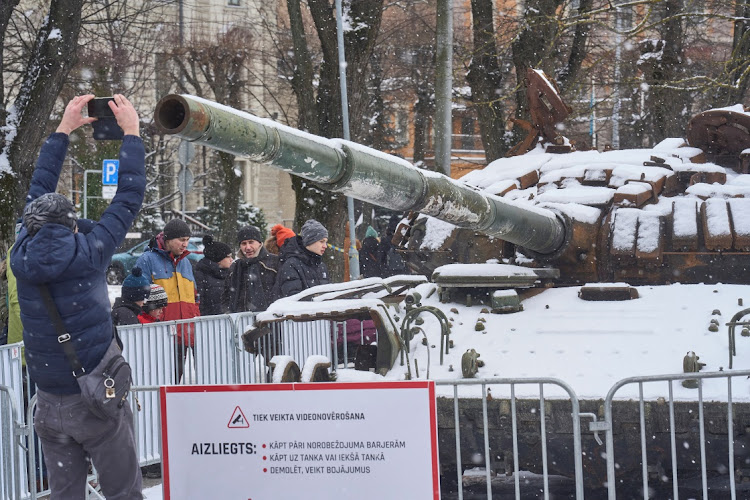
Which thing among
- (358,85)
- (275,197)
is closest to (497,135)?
(358,85)

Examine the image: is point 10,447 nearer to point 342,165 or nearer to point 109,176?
point 342,165

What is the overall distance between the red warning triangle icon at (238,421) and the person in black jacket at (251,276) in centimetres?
442

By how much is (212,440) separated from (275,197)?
38.9 m

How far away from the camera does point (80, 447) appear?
4617 mm

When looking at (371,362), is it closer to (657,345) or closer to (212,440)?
(657,345)

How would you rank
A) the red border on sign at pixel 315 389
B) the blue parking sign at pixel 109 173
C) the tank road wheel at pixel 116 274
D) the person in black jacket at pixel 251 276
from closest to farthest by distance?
the red border on sign at pixel 315 389 → the person in black jacket at pixel 251 276 → the blue parking sign at pixel 109 173 → the tank road wheel at pixel 116 274

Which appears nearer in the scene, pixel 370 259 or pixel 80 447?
pixel 80 447

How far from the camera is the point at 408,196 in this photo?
520cm

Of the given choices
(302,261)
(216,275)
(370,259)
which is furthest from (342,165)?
(370,259)

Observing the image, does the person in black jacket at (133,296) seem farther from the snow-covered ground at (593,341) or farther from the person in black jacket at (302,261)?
the snow-covered ground at (593,341)

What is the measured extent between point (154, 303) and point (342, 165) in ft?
12.4

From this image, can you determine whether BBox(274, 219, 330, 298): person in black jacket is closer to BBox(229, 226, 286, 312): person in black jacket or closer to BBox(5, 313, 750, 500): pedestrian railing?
BBox(229, 226, 286, 312): person in black jacket

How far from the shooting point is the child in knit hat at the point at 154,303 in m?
8.09

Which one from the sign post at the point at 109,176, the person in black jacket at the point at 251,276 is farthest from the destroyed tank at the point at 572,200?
the sign post at the point at 109,176
